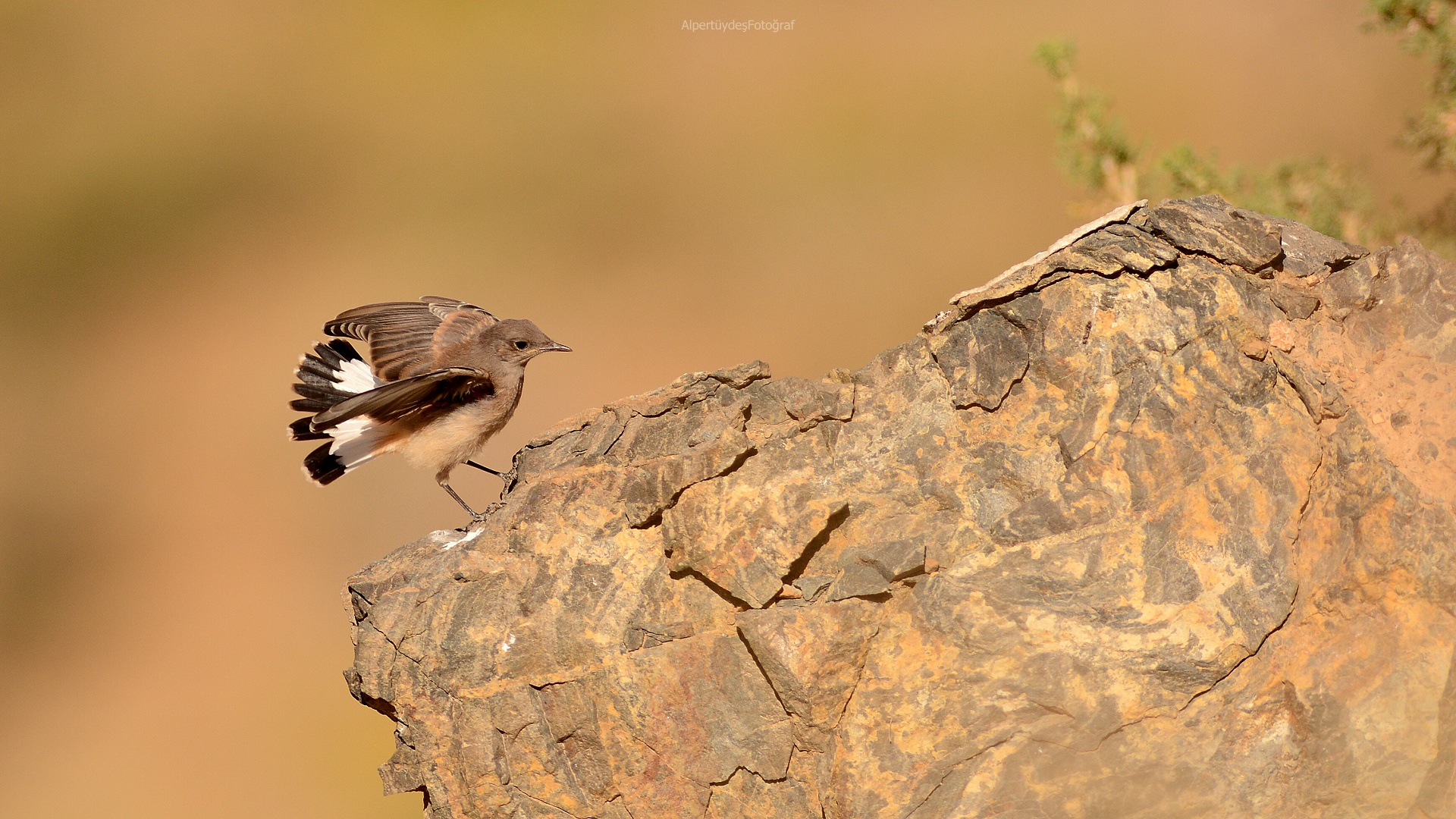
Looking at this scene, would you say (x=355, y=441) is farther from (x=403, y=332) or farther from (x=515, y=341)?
(x=515, y=341)

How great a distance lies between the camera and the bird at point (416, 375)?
5613 millimetres

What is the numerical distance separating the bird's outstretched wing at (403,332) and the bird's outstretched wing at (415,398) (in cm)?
26

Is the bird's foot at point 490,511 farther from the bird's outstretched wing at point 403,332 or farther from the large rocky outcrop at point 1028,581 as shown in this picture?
the bird's outstretched wing at point 403,332

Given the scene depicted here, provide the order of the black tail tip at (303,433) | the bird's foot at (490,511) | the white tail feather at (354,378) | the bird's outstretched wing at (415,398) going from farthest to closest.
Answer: the white tail feather at (354,378), the black tail tip at (303,433), the bird's outstretched wing at (415,398), the bird's foot at (490,511)

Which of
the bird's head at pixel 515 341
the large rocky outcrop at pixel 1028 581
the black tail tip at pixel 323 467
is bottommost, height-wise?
the large rocky outcrop at pixel 1028 581

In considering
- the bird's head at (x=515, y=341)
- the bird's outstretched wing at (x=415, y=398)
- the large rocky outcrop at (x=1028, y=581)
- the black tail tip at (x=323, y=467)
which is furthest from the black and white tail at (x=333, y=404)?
the large rocky outcrop at (x=1028, y=581)

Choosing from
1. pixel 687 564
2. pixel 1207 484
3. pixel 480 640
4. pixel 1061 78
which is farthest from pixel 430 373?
pixel 1061 78

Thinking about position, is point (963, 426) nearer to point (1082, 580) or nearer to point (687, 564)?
point (1082, 580)

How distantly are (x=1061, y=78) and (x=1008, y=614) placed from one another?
15.5ft

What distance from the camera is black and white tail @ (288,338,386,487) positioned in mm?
5617

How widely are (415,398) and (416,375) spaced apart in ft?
0.43

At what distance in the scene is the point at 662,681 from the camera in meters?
3.86

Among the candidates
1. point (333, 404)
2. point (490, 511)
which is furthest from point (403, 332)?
point (490, 511)

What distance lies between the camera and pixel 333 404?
5.74m
